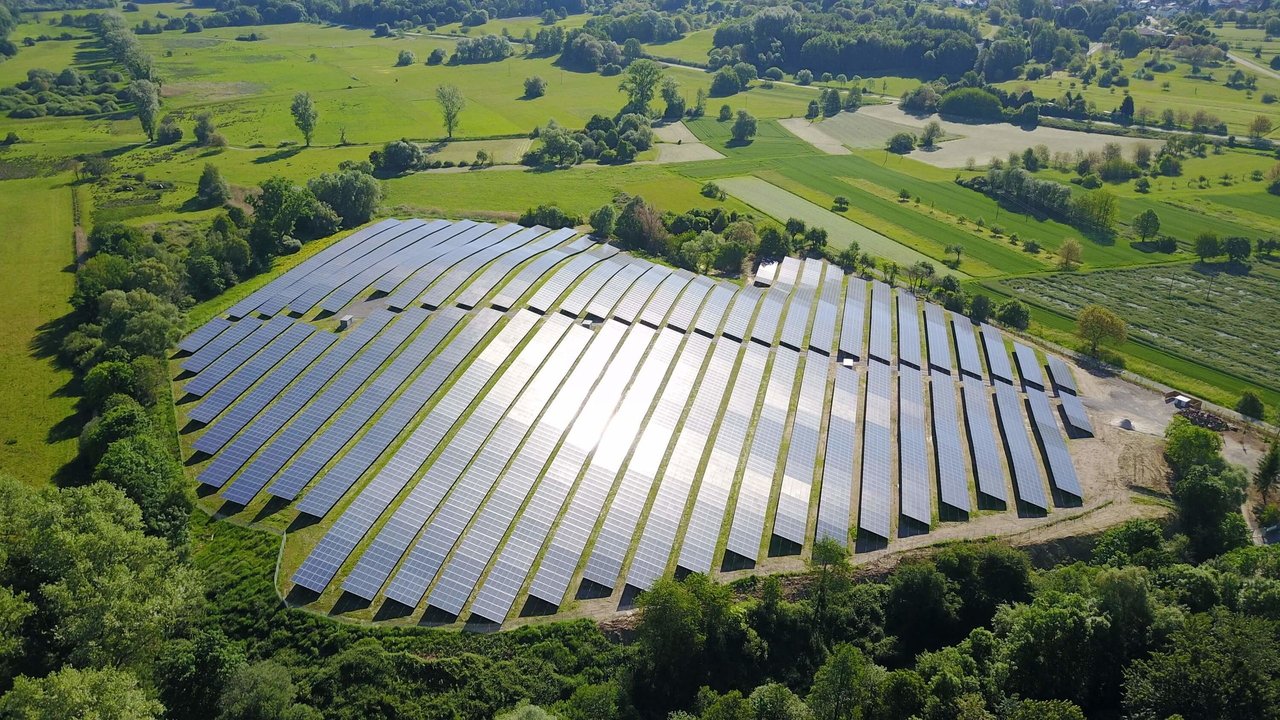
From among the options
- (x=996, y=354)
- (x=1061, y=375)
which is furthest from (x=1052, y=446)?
(x=996, y=354)

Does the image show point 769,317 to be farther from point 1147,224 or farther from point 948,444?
point 1147,224

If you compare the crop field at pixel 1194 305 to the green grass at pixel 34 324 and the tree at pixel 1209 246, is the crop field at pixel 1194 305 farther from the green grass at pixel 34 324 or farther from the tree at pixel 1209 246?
the green grass at pixel 34 324

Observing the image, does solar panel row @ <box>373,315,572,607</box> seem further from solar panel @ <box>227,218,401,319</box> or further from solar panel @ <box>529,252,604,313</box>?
solar panel @ <box>227,218,401,319</box>

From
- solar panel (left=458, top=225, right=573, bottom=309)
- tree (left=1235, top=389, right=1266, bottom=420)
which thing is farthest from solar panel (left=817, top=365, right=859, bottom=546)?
solar panel (left=458, top=225, right=573, bottom=309)

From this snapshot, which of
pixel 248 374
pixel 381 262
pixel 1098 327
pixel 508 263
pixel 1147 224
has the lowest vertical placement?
pixel 248 374

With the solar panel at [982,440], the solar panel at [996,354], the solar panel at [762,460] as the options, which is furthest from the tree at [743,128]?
the solar panel at [982,440]

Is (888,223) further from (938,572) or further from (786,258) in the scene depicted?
(938,572)

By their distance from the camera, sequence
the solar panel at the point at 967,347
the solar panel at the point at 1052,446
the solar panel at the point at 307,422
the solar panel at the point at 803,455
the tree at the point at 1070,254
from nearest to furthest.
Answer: the solar panel at the point at 307,422
the solar panel at the point at 803,455
the solar panel at the point at 1052,446
the solar panel at the point at 967,347
the tree at the point at 1070,254

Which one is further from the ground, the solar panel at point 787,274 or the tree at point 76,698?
the solar panel at point 787,274
